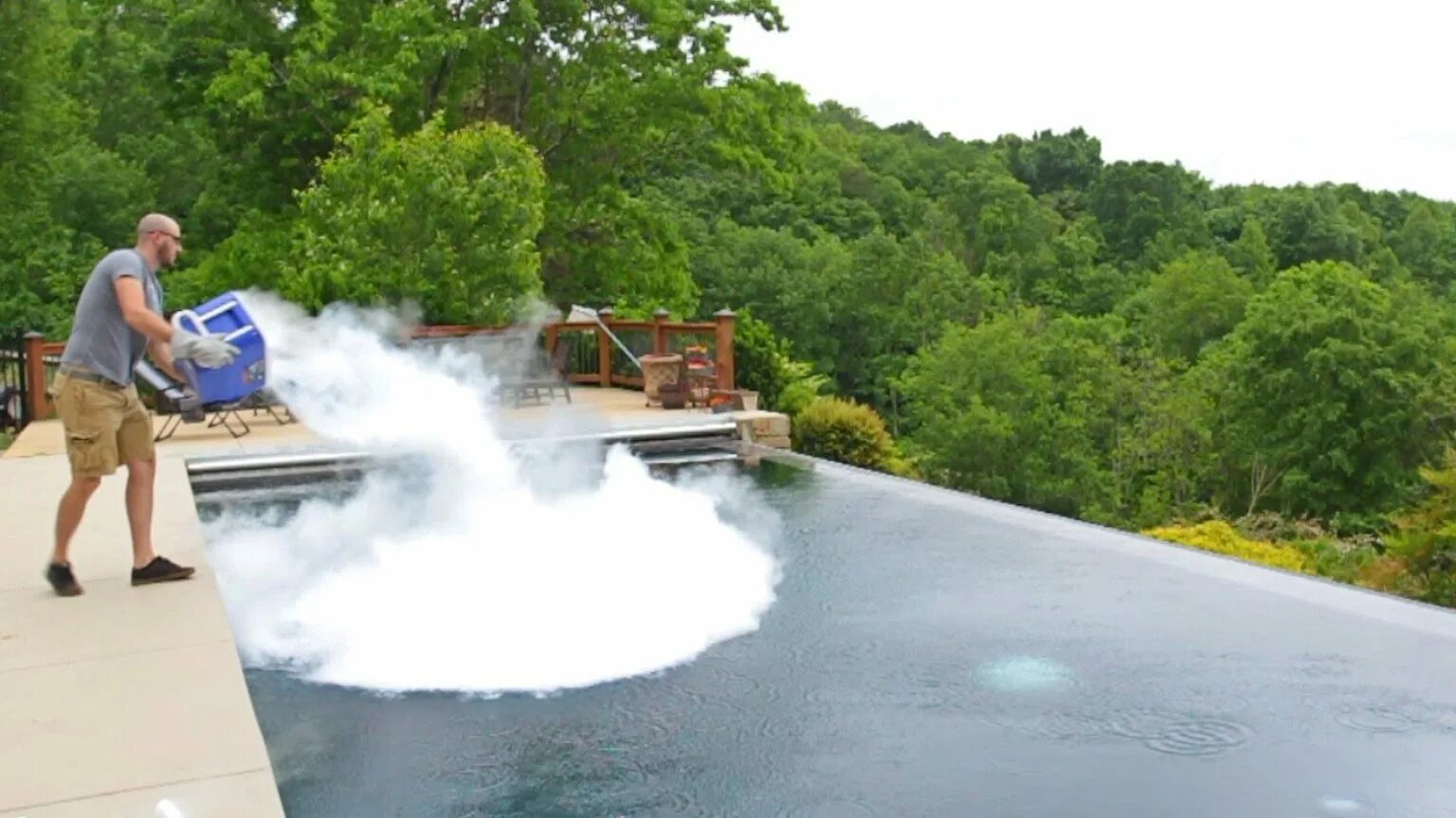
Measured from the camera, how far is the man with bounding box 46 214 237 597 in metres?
4.86

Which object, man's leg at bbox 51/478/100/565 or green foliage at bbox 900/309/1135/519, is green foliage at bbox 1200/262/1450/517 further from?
man's leg at bbox 51/478/100/565

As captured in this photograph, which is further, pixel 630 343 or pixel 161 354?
pixel 630 343

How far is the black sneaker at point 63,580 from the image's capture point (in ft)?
16.9

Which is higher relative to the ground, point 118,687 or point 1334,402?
point 118,687

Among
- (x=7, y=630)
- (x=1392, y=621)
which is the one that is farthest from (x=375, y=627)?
(x=1392, y=621)

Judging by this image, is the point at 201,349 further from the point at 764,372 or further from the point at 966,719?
the point at 764,372

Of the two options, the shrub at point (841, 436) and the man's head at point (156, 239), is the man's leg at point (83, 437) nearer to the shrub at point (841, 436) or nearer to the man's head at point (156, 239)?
the man's head at point (156, 239)

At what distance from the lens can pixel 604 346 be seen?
15.7 meters

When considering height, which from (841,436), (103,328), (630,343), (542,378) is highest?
(103,328)

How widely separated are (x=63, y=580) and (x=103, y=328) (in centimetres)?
103

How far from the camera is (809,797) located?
4242 mm

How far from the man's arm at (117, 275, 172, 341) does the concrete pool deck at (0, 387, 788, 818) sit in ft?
3.38

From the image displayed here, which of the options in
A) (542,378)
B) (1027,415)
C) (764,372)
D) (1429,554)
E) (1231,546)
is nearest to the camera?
(1429,554)

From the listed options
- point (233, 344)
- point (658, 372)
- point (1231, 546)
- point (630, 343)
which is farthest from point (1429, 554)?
point (233, 344)
